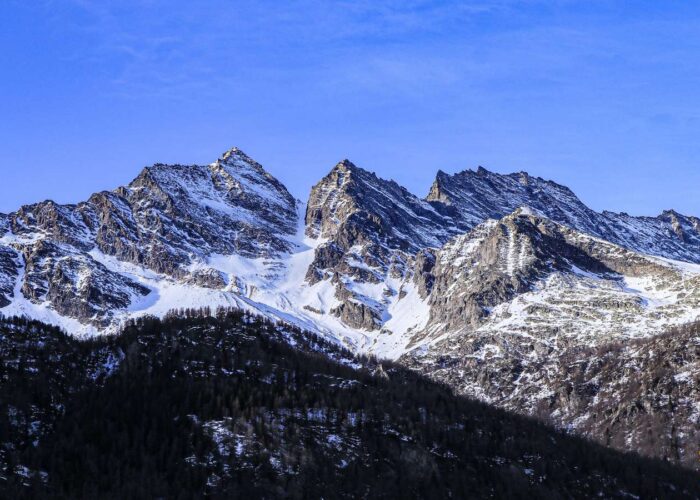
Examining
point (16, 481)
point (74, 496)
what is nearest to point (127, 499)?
point (74, 496)

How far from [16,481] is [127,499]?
2318cm

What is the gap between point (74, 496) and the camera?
652 ft

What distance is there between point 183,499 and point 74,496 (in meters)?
22.7

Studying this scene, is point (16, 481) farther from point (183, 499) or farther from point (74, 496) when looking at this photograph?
point (183, 499)

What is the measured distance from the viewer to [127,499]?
199 metres

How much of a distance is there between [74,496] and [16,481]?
12278 mm

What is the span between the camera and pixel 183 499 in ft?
656

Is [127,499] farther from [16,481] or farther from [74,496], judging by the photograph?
[16,481]

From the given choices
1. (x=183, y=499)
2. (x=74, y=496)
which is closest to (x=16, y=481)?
(x=74, y=496)

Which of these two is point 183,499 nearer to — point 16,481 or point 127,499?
point 127,499

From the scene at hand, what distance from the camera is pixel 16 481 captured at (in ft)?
648
